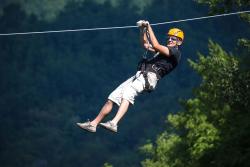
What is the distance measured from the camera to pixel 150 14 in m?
165

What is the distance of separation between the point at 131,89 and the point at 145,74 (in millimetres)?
Answer: 408

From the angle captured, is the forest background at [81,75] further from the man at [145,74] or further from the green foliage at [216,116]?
the man at [145,74]

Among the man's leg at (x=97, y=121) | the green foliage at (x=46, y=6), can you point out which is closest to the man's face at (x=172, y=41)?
the man's leg at (x=97, y=121)

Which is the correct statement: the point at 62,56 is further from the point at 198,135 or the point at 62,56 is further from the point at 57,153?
the point at 198,135

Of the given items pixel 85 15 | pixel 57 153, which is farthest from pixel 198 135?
pixel 85 15

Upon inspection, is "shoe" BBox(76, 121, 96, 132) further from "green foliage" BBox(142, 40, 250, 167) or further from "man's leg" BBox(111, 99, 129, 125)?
"green foliage" BBox(142, 40, 250, 167)

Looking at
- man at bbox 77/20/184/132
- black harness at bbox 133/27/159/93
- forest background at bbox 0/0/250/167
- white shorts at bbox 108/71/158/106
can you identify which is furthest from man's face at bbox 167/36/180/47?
forest background at bbox 0/0/250/167

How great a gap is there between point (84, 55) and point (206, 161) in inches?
5779

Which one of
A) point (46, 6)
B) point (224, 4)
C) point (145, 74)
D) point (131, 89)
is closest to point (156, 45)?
point (145, 74)

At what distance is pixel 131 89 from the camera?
13.0 m

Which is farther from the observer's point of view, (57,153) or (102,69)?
(102,69)

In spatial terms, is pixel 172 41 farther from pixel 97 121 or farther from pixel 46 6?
pixel 46 6

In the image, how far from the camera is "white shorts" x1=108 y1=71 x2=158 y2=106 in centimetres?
1293

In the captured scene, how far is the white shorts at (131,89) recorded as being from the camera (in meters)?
12.9
